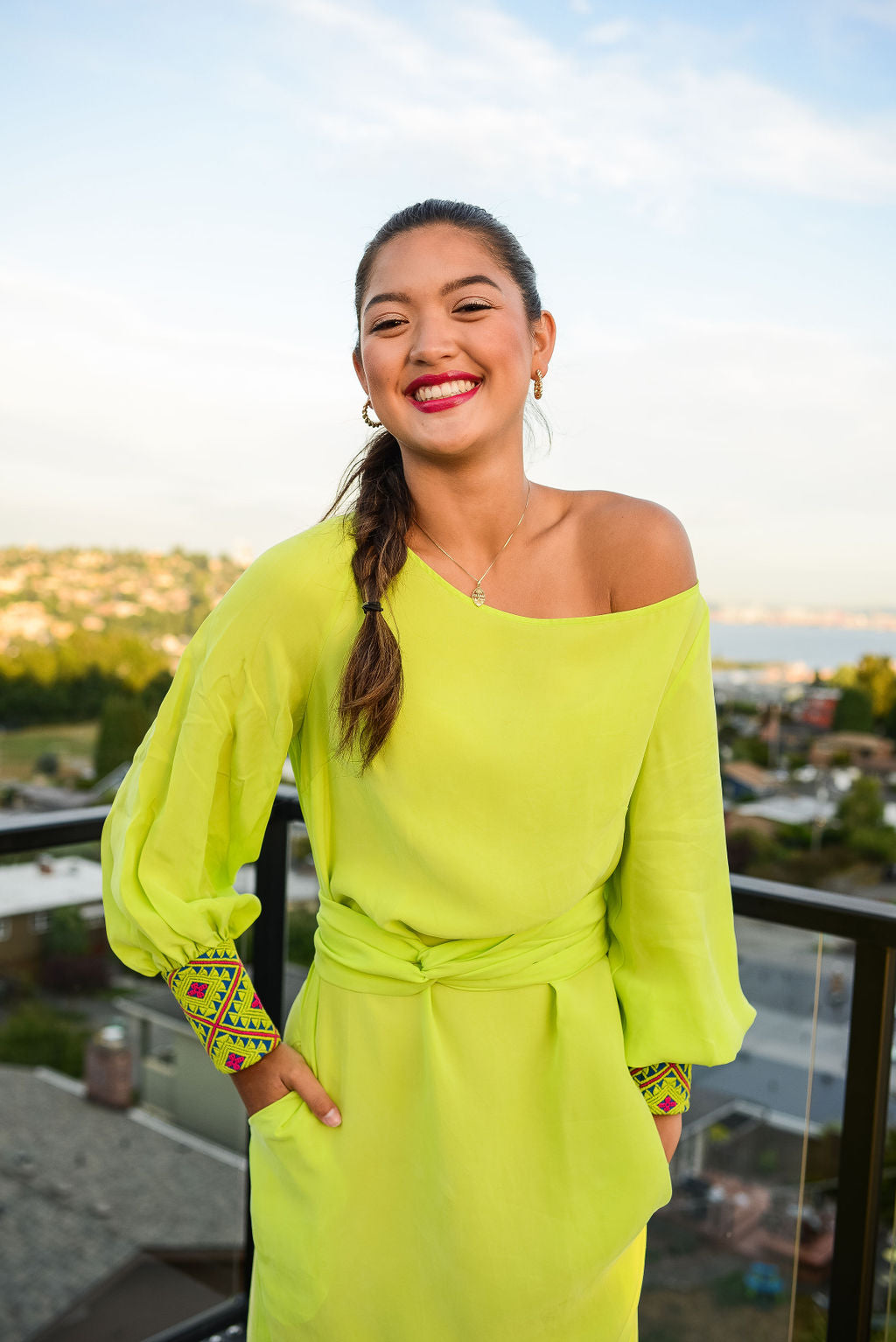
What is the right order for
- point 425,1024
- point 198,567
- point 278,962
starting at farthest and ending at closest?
point 198,567 < point 278,962 < point 425,1024

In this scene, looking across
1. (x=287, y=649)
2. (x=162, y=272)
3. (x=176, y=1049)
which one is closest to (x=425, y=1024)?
(x=287, y=649)

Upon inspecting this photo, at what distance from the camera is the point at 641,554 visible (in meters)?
1.15

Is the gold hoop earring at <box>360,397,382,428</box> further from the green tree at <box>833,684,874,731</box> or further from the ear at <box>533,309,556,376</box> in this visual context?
the green tree at <box>833,684,874,731</box>

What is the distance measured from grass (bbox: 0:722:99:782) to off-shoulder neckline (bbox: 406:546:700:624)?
112ft

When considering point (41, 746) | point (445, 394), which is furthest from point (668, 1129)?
point (41, 746)

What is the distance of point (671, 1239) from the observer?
1724 millimetres

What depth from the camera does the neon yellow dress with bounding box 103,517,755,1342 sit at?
1112 mm

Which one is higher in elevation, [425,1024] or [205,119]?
[205,119]

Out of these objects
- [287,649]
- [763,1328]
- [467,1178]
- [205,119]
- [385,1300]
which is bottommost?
[763,1328]

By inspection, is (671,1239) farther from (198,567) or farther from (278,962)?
(198,567)

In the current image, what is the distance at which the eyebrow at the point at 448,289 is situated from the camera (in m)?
1.12

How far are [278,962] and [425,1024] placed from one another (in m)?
0.90

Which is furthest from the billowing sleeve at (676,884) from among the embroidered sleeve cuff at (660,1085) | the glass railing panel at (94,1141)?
the glass railing panel at (94,1141)

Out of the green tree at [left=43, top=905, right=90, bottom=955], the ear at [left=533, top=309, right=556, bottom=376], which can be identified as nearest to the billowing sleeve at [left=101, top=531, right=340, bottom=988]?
the ear at [left=533, top=309, right=556, bottom=376]
